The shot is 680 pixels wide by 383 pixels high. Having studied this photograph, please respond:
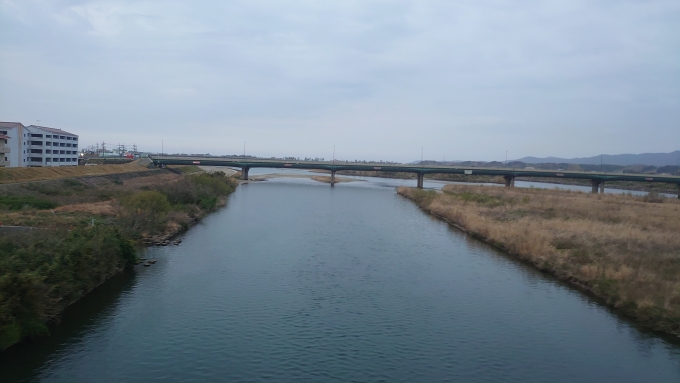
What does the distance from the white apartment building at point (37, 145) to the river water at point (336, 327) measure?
132 feet

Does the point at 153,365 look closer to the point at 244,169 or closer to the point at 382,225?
the point at 382,225

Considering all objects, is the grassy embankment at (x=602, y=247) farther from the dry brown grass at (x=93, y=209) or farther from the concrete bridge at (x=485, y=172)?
the concrete bridge at (x=485, y=172)

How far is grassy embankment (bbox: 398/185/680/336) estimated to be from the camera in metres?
14.2

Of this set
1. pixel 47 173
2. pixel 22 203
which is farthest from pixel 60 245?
pixel 47 173

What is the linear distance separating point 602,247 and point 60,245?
18.9 meters

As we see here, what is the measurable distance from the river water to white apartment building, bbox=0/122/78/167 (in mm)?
40199

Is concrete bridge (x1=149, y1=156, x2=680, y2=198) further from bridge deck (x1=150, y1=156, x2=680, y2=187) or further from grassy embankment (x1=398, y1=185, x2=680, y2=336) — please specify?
grassy embankment (x1=398, y1=185, x2=680, y2=336)

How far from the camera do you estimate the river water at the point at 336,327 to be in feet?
34.0

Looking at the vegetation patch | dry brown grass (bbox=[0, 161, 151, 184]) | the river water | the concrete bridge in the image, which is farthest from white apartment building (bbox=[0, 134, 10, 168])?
the river water

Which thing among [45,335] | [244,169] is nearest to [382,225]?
[45,335]

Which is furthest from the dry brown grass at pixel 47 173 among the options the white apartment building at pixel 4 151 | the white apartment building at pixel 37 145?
the white apartment building at pixel 37 145

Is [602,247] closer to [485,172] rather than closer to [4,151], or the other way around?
[485,172]

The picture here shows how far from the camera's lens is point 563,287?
17000mm

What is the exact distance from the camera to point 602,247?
19547 mm
